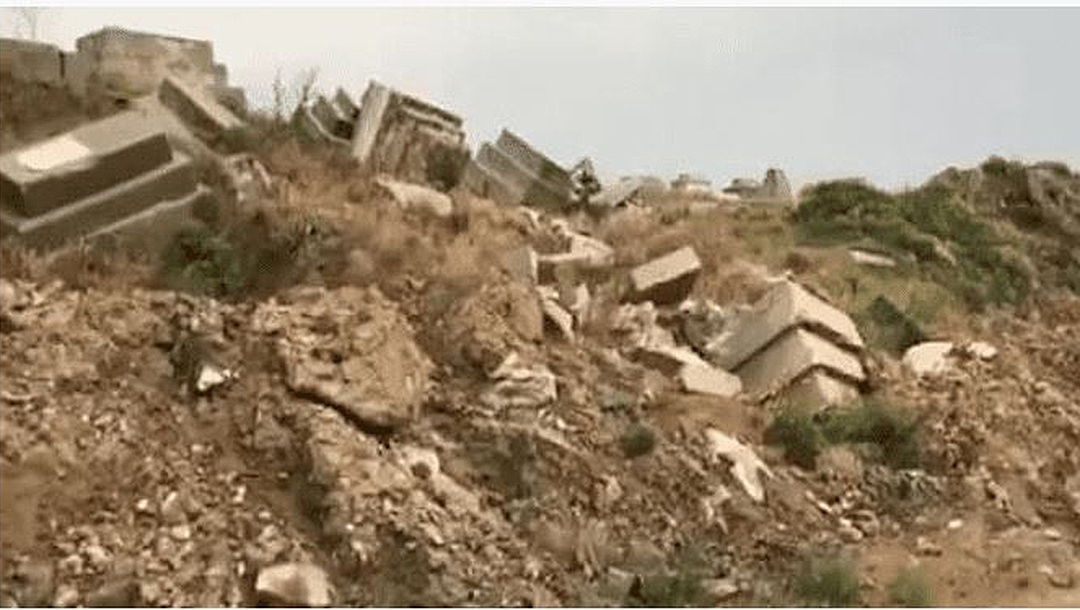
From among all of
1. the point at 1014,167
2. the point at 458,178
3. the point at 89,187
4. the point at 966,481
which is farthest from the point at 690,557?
the point at 1014,167

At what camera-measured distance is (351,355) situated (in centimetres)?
973

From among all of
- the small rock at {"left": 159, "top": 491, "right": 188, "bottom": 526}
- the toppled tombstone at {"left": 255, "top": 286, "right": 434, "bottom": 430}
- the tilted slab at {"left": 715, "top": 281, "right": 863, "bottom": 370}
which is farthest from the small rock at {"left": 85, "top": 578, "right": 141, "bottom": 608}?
the tilted slab at {"left": 715, "top": 281, "right": 863, "bottom": 370}

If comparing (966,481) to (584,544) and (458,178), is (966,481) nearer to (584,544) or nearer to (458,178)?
(584,544)

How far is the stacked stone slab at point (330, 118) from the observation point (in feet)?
46.5


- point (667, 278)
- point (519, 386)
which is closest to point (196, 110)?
point (667, 278)

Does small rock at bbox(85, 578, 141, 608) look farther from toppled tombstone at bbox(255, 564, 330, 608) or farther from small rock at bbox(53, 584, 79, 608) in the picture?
toppled tombstone at bbox(255, 564, 330, 608)

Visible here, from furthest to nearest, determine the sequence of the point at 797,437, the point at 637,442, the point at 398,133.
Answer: the point at 398,133, the point at 797,437, the point at 637,442

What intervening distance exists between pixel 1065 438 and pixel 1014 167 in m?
7.78

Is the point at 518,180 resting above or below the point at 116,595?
above

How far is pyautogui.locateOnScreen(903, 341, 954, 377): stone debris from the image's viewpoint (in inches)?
484

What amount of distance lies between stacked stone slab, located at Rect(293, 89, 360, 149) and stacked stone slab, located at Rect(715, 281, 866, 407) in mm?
4078

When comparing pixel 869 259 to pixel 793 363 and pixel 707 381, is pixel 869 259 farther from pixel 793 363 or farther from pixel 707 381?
pixel 707 381

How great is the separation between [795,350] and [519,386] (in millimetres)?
2675

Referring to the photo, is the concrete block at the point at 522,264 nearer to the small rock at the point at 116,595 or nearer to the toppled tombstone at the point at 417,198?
the toppled tombstone at the point at 417,198
